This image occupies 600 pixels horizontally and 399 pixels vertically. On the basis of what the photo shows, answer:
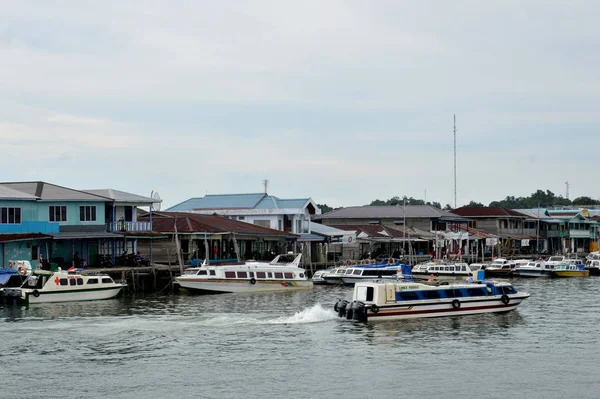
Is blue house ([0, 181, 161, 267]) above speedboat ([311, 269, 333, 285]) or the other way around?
above

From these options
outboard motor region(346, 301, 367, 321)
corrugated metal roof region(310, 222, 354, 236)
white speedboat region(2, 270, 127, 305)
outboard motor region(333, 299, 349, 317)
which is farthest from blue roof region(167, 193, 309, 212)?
outboard motor region(346, 301, 367, 321)

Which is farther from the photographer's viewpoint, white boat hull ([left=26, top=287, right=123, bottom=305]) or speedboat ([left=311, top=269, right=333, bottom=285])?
speedboat ([left=311, top=269, right=333, bottom=285])

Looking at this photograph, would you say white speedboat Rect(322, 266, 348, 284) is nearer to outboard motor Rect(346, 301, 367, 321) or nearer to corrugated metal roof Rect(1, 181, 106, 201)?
corrugated metal roof Rect(1, 181, 106, 201)

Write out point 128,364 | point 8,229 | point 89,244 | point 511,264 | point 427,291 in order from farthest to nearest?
1. point 511,264
2. point 89,244
3. point 8,229
4. point 427,291
5. point 128,364

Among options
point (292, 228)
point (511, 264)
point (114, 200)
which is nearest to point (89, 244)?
point (114, 200)

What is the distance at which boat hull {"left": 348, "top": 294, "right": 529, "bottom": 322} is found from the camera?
48156mm

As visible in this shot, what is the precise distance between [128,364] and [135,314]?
54.1 feet

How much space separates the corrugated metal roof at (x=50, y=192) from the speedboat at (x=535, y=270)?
159ft

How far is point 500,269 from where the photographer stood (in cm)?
9719

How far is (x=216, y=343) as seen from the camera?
40.2 meters

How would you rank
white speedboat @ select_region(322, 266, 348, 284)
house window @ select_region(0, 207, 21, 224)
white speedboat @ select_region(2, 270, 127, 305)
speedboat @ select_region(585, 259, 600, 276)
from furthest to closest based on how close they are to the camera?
speedboat @ select_region(585, 259, 600, 276)
white speedboat @ select_region(322, 266, 348, 284)
house window @ select_region(0, 207, 21, 224)
white speedboat @ select_region(2, 270, 127, 305)

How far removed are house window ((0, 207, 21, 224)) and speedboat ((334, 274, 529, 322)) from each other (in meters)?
30.5

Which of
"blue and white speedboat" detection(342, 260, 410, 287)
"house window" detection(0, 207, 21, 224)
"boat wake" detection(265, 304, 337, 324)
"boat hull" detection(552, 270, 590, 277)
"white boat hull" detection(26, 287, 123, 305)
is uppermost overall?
"house window" detection(0, 207, 21, 224)

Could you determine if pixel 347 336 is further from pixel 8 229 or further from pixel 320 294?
pixel 8 229
